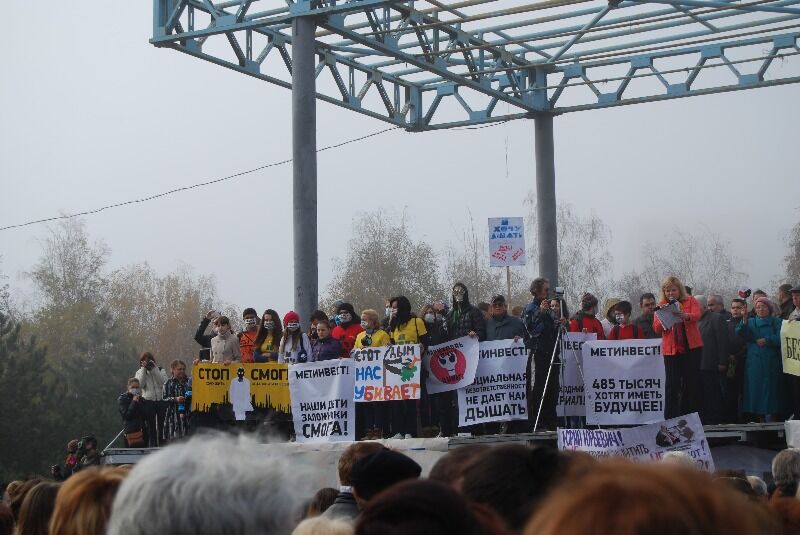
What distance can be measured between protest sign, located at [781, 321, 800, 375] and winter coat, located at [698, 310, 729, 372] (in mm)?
670

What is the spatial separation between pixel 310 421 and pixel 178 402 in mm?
2599

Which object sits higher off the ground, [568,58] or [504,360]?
[568,58]

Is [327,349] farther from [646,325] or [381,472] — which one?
[381,472]

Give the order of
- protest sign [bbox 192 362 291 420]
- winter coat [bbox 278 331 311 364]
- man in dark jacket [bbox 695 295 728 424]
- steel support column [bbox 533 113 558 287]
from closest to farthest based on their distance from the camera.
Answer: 1. man in dark jacket [bbox 695 295 728 424]
2. winter coat [bbox 278 331 311 364]
3. protest sign [bbox 192 362 291 420]
4. steel support column [bbox 533 113 558 287]

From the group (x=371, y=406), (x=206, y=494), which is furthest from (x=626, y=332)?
(x=206, y=494)

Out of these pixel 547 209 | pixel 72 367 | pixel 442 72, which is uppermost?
pixel 442 72

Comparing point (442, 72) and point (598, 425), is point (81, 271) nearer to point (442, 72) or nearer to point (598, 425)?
point (442, 72)

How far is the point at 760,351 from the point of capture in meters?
14.1

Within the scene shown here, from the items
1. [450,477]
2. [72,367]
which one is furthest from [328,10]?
[72,367]

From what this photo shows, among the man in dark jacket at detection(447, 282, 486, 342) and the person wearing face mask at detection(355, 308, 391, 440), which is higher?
the man in dark jacket at detection(447, 282, 486, 342)

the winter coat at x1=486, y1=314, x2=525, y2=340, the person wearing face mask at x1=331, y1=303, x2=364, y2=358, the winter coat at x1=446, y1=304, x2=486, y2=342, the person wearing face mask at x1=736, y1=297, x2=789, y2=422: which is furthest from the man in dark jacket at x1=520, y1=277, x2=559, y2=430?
the person wearing face mask at x1=331, y1=303, x2=364, y2=358

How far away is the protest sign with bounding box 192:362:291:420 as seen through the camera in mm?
16156

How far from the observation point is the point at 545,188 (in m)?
24.0

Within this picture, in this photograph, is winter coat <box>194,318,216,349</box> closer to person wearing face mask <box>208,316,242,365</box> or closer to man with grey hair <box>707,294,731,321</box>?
person wearing face mask <box>208,316,242,365</box>
